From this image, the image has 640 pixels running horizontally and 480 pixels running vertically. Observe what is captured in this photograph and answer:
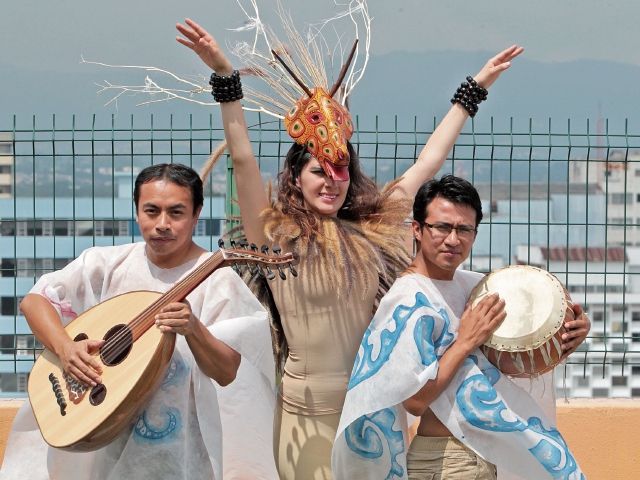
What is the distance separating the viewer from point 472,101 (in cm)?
420

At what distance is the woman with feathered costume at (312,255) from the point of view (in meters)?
3.63

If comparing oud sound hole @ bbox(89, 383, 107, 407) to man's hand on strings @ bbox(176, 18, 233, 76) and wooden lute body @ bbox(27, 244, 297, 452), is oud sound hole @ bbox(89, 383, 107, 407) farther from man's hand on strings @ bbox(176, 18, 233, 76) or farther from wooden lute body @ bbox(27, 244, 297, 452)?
man's hand on strings @ bbox(176, 18, 233, 76)

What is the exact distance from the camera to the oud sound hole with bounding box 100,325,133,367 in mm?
3184

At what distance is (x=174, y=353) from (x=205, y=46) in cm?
123

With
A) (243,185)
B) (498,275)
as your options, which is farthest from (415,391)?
(243,185)

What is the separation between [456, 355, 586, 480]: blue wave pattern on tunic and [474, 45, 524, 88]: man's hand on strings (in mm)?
1487

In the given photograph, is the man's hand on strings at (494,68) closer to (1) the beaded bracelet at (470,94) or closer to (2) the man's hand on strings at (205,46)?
(1) the beaded bracelet at (470,94)

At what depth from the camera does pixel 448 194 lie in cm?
339

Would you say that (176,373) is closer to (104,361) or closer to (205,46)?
(104,361)

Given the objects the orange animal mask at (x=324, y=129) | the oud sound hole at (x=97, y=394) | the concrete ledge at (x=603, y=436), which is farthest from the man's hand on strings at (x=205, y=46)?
the concrete ledge at (x=603, y=436)

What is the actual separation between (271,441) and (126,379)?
35.5 inches

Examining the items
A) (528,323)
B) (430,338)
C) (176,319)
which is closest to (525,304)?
(528,323)

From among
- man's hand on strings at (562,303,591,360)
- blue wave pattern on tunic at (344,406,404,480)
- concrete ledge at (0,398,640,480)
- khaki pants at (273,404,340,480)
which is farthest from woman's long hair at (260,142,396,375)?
concrete ledge at (0,398,640,480)

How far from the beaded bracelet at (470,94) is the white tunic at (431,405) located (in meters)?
1.10
